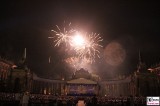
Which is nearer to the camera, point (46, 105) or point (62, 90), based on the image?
point (46, 105)

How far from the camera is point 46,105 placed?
120ft

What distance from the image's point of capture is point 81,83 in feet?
287

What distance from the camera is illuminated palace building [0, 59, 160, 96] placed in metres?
67.0

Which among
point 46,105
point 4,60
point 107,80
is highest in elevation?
point 4,60

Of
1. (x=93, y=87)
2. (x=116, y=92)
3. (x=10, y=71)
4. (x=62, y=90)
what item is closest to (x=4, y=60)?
(x=10, y=71)

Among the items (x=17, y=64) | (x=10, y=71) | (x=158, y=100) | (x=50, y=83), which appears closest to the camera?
(x=158, y=100)

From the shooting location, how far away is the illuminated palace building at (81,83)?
6700 centimetres

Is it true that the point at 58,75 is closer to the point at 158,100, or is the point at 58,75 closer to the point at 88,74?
the point at 88,74

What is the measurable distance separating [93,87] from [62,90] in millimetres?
→ 12905

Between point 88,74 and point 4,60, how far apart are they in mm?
39219

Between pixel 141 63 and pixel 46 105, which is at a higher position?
pixel 141 63

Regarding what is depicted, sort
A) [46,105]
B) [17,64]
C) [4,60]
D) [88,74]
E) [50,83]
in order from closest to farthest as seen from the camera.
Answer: [46,105] < [4,60] < [17,64] < [50,83] < [88,74]

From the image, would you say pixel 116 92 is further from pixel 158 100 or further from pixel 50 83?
pixel 158 100

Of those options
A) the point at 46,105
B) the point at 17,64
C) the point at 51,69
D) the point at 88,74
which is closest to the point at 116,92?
the point at 88,74
